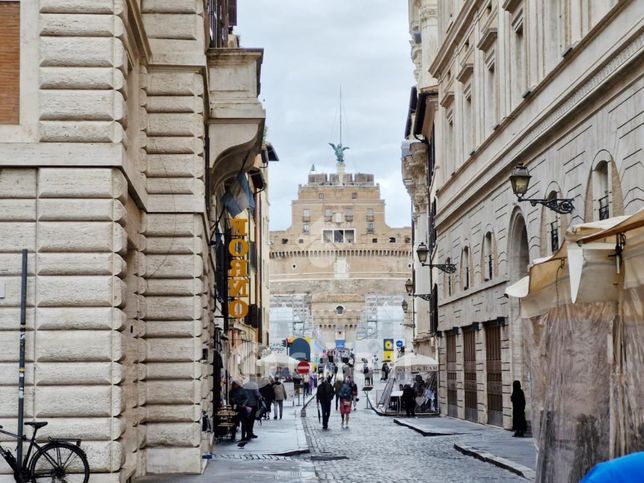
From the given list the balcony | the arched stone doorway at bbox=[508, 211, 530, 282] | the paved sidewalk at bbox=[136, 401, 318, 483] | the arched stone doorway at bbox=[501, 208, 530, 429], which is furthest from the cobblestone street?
the balcony

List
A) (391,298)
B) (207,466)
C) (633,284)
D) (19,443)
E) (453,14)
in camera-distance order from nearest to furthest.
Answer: (633,284), (19,443), (207,466), (453,14), (391,298)

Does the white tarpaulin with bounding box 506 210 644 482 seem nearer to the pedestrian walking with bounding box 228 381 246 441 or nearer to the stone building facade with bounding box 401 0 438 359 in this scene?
the pedestrian walking with bounding box 228 381 246 441

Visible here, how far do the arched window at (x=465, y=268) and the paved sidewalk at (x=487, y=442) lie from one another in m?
3.91

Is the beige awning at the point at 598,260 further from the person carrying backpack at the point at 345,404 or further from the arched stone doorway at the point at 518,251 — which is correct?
the person carrying backpack at the point at 345,404

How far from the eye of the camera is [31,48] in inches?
517

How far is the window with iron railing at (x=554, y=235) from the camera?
2489 centimetres

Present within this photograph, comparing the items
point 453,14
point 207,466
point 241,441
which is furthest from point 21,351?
point 453,14

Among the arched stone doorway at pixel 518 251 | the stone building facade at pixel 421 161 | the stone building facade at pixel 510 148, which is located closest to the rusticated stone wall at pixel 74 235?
the stone building facade at pixel 510 148

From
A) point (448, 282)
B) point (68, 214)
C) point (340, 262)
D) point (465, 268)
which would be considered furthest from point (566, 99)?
point (340, 262)

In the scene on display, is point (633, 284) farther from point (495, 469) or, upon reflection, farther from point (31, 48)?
point (495, 469)

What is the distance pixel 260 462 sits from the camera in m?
19.8

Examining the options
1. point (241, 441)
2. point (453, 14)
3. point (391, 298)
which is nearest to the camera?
point (241, 441)

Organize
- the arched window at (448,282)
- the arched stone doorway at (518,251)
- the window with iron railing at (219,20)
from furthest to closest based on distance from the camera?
the arched window at (448,282) → the arched stone doorway at (518,251) → the window with iron railing at (219,20)

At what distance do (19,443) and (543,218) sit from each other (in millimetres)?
15457
